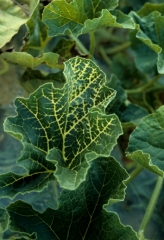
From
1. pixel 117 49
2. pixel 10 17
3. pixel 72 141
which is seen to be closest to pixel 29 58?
pixel 10 17

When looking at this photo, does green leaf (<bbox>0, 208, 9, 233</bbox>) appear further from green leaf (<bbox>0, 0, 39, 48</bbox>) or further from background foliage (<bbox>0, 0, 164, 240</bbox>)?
green leaf (<bbox>0, 0, 39, 48</bbox>)

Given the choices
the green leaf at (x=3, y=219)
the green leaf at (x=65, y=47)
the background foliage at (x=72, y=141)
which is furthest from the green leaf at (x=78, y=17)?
the green leaf at (x=3, y=219)

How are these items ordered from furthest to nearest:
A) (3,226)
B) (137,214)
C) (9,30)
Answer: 1. (137,214)
2. (9,30)
3. (3,226)

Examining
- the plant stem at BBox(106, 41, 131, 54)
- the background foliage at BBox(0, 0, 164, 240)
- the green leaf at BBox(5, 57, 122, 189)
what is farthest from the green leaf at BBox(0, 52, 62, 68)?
the plant stem at BBox(106, 41, 131, 54)

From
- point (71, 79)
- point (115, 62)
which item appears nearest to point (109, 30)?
point (115, 62)

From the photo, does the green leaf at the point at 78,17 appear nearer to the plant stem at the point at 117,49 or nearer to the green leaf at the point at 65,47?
the green leaf at the point at 65,47

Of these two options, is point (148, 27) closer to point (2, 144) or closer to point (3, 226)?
Answer: point (2, 144)
